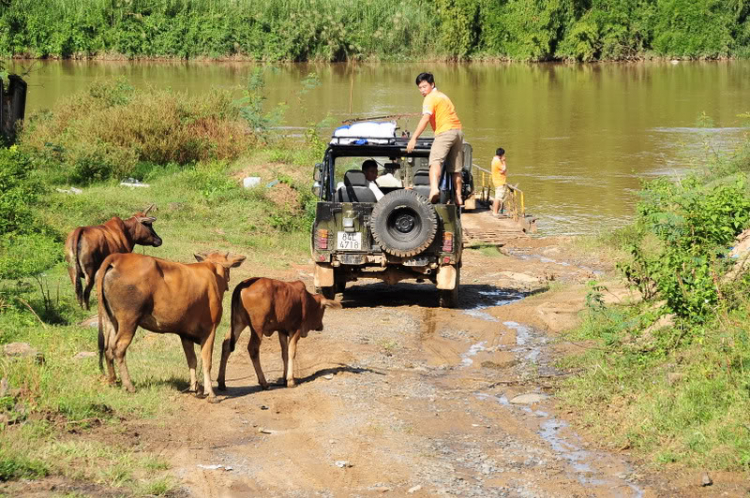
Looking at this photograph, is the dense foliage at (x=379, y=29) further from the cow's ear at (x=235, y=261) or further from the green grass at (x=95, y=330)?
the cow's ear at (x=235, y=261)

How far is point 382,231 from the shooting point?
1355cm

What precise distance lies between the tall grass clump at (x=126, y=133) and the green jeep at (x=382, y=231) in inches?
391

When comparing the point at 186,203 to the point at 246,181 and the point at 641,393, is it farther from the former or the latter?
the point at 641,393

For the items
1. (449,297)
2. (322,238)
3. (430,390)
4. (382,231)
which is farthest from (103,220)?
(430,390)

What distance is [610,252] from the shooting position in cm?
2055

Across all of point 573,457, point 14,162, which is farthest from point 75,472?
point 14,162

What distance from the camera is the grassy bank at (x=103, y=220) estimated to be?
7.28 metres

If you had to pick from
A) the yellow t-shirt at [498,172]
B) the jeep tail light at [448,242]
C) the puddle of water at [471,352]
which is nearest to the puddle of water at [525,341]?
the puddle of water at [471,352]

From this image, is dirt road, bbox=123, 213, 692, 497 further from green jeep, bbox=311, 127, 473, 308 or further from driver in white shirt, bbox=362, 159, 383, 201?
driver in white shirt, bbox=362, 159, 383, 201

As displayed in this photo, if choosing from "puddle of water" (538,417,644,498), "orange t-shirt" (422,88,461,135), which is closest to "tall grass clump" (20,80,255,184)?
"orange t-shirt" (422,88,461,135)

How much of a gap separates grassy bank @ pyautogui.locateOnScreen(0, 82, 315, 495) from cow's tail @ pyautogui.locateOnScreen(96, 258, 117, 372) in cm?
27

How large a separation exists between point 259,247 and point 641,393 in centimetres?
1096

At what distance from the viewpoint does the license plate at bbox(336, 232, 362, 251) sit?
13938 millimetres

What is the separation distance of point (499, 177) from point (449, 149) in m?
Answer: 12.1
